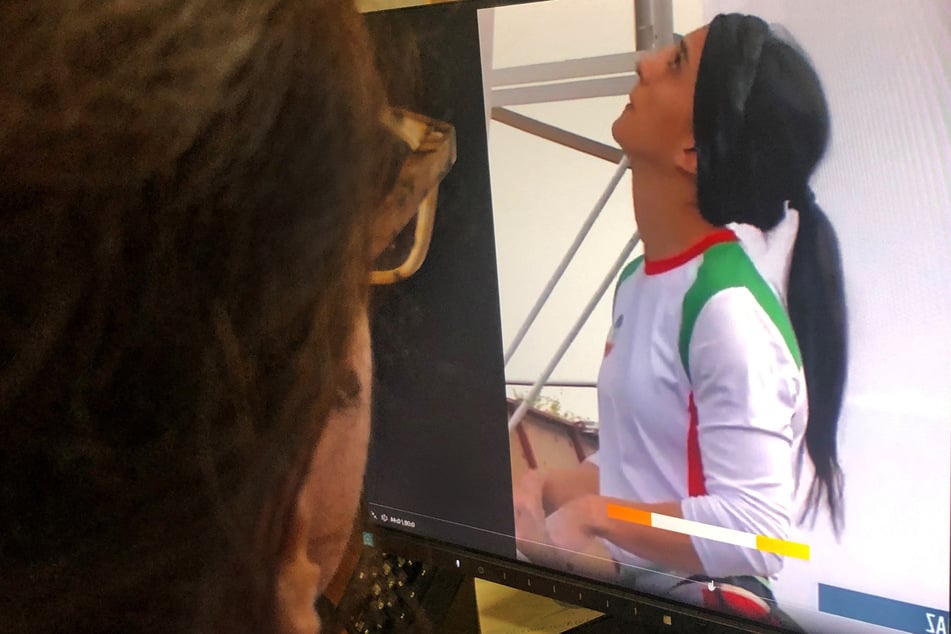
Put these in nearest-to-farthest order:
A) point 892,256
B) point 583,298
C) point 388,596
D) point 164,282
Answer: point 164,282 → point 892,256 → point 583,298 → point 388,596

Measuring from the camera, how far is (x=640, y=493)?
514mm

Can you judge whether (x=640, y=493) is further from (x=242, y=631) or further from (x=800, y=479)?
(x=242, y=631)

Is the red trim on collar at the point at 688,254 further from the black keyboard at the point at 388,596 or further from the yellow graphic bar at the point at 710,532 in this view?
the black keyboard at the point at 388,596

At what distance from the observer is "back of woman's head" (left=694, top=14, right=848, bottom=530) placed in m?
0.42

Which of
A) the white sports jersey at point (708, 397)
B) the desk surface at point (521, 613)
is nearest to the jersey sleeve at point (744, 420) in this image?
the white sports jersey at point (708, 397)

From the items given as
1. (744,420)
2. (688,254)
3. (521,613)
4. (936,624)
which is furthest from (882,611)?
(521,613)

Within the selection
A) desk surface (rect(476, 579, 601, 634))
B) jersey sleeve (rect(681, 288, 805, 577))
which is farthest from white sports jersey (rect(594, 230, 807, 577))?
desk surface (rect(476, 579, 601, 634))

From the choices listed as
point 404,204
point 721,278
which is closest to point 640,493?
point 721,278

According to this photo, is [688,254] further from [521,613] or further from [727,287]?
[521,613]

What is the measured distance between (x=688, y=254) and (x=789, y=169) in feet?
0.25

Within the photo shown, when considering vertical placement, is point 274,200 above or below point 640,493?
above

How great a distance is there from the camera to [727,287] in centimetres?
46

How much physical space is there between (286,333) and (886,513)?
0.34m

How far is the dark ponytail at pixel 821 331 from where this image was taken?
42cm
